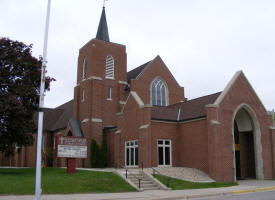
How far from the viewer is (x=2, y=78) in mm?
25188

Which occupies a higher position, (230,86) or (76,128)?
(230,86)

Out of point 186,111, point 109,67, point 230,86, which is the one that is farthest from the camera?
point 109,67

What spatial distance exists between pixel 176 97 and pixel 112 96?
842 centimetres

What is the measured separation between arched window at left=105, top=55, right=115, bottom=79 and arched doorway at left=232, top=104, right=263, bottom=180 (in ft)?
52.8

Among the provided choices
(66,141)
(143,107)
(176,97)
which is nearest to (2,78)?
(66,141)

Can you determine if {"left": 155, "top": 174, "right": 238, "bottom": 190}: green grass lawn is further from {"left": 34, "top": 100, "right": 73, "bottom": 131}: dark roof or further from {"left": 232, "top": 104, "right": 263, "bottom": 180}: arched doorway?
{"left": 34, "top": 100, "right": 73, "bottom": 131}: dark roof

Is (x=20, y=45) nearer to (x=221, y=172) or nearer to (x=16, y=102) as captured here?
(x=16, y=102)

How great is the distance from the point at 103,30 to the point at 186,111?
19.0 metres

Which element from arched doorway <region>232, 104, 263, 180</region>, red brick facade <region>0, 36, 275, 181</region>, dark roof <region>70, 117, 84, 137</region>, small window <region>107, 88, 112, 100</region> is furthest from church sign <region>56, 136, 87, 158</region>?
small window <region>107, 88, 112, 100</region>

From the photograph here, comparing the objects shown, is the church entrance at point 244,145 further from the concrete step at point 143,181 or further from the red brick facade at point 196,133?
the concrete step at point 143,181

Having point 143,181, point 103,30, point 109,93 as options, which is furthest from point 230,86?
point 103,30

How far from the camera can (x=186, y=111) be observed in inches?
1215

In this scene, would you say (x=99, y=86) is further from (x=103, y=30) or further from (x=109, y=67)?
(x=103, y=30)

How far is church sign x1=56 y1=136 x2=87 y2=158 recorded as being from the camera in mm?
23500
